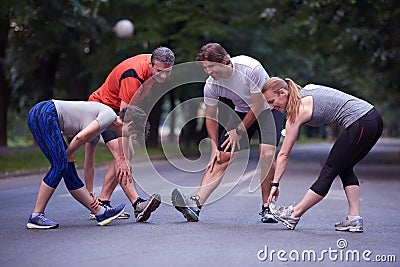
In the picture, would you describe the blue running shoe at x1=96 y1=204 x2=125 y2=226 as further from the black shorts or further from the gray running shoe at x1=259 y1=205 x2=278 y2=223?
the gray running shoe at x1=259 y1=205 x2=278 y2=223

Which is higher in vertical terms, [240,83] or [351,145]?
[240,83]

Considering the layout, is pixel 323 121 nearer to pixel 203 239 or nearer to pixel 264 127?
pixel 264 127

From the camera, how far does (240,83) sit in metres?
8.46

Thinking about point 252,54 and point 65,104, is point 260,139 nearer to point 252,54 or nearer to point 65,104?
point 65,104

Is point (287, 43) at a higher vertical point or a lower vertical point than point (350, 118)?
higher

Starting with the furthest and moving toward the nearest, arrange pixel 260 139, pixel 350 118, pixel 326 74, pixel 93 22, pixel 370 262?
pixel 326 74
pixel 93 22
pixel 260 139
pixel 350 118
pixel 370 262

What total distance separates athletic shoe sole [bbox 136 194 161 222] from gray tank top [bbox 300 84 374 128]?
5.97ft

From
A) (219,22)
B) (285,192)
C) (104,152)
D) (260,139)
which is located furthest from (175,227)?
(219,22)

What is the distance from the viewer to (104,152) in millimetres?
26719

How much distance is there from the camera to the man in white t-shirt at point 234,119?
8312 millimetres

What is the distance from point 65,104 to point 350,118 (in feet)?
9.19

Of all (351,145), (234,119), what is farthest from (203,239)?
(234,119)

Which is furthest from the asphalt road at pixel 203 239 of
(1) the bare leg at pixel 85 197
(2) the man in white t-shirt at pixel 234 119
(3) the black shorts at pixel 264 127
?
(3) the black shorts at pixel 264 127

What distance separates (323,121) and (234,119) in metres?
1.29
